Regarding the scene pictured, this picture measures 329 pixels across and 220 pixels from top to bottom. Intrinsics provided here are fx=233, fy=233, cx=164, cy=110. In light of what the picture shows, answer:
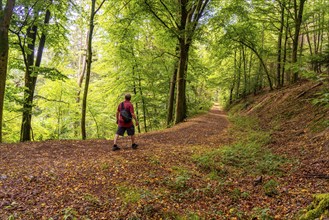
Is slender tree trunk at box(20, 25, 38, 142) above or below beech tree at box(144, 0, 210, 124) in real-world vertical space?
below

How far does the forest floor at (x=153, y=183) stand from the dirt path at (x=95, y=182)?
0.01m

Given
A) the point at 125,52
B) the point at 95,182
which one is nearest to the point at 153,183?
the point at 95,182

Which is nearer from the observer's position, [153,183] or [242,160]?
[153,183]

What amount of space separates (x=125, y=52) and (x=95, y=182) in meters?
13.4

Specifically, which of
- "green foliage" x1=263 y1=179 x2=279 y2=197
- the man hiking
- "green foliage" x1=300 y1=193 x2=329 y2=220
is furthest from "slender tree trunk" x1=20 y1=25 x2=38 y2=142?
"green foliage" x1=300 y1=193 x2=329 y2=220

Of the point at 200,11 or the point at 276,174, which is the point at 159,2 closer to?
the point at 200,11

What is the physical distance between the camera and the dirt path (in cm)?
360

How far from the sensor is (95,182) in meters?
4.64

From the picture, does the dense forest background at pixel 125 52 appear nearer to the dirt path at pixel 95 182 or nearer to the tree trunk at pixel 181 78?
the tree trunk at pixel 181 78

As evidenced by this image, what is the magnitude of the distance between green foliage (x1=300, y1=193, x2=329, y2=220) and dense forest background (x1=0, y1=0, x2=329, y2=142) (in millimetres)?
7797

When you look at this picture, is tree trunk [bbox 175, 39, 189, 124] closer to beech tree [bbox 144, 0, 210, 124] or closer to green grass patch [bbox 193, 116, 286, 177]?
beech tree [bbox 144, 0, 210, 124]

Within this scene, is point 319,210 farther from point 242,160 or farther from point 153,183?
point 242,160

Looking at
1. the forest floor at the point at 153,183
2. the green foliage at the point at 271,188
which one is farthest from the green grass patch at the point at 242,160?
the green foliage at the point at 271,188

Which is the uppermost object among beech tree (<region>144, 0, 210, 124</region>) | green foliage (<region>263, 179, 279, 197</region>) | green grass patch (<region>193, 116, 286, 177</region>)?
beech tree (<region>144, 0, 210, 124</region>)
